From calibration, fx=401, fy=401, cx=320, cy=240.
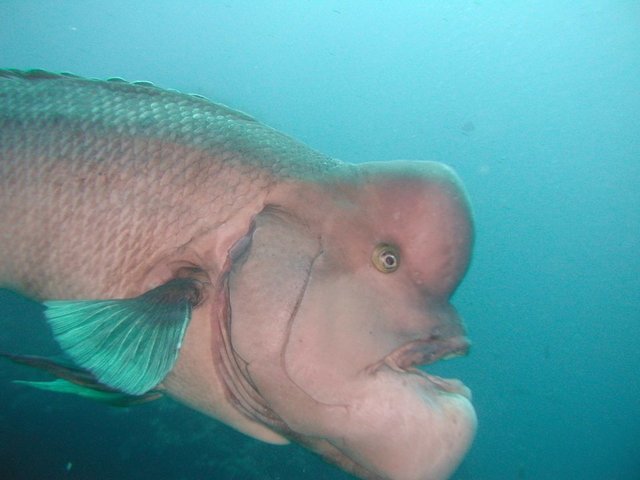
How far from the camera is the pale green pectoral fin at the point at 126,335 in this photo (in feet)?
5.21

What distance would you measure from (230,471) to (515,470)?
90.8ft

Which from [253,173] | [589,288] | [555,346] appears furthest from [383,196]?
[589,288]

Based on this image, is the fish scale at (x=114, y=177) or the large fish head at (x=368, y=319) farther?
the fish scale at (x=114, y=177)

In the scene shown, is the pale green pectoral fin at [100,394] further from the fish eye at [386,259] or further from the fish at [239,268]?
the fish eye at [386,259]

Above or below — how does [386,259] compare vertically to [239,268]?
above

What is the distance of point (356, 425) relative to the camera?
5.40ft

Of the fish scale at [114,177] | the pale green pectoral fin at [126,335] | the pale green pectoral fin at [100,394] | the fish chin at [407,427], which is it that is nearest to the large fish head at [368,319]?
the fish chin at [407,427]

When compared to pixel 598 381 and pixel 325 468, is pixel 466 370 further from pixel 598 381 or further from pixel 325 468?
pixel 598 381

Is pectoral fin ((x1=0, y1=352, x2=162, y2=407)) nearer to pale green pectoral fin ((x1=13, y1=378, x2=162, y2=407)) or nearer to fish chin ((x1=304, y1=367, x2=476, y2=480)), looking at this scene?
pale green pectoral fin ((x1=13, y1=378, x2=162, y2=407))

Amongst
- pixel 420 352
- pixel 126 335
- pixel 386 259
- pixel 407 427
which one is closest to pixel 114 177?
pixel 126 335

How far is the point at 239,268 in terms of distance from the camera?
5.91 feet

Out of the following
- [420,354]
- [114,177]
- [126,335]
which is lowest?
[126,335]

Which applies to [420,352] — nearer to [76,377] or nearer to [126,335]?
[126,335]

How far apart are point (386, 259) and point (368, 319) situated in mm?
272
